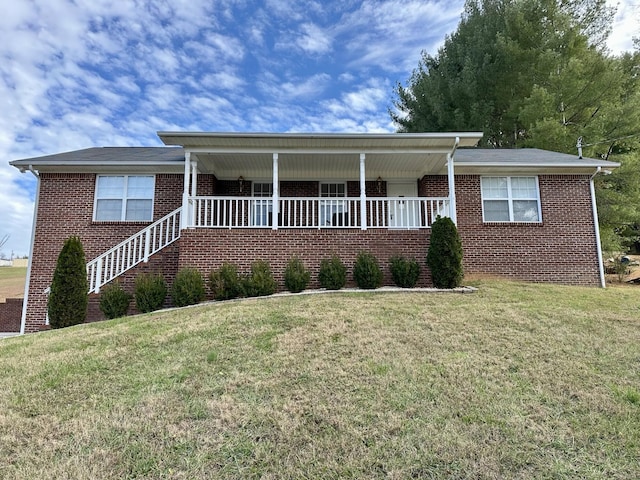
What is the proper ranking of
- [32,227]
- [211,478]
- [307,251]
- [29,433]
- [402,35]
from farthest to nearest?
[402,35]
[32,227]
[307,251]
[29,433]
[211,478]

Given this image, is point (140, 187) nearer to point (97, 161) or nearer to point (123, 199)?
point (123, 199)

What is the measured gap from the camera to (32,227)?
1059cm

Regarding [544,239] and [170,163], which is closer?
[170,163]

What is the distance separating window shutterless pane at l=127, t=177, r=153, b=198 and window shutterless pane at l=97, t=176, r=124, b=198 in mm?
210

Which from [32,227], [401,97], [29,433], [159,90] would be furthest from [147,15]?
[401,97]

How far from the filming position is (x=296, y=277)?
8.61m

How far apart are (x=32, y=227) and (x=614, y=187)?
19.5 meters

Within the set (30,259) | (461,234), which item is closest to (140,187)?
(30,259)

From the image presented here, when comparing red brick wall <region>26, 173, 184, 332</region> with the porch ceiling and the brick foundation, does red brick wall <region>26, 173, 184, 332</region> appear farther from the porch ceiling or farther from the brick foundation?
the porch ceiling

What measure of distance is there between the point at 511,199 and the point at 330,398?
9.63 metres

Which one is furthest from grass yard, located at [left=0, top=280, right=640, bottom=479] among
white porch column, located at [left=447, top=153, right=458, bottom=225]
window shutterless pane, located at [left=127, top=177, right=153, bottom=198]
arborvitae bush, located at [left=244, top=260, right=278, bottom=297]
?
window shutterless pane, located at [left=127, top=177, right=153, bottom=198]

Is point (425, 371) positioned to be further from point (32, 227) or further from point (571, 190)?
point (32, 227)

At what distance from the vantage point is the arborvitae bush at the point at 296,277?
8617mm

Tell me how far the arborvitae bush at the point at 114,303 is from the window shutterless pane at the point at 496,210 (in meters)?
9.52
